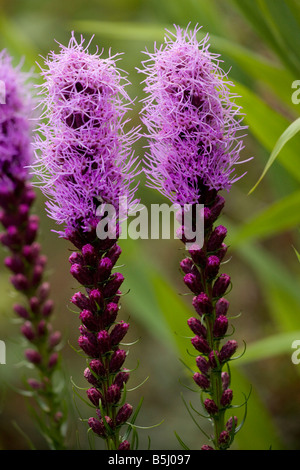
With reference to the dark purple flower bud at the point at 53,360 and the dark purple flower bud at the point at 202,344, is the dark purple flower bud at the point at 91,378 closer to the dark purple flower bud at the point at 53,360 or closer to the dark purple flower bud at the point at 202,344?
the dark purple flower bud at the point at 202,344

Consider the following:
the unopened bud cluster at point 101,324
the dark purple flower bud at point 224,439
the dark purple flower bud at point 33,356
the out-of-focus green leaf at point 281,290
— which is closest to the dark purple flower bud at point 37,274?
the dark purple flower bud at point 33,356

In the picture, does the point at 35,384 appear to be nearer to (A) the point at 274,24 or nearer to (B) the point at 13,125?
(B) the point at 13,125

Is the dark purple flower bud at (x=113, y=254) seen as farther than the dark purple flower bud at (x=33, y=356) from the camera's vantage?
No

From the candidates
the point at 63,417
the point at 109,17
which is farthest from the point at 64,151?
the point at 109,17

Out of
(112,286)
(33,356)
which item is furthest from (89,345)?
(33,356)

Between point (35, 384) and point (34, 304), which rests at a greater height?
point (34, 304)

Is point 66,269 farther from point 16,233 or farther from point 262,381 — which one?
point 16,233
